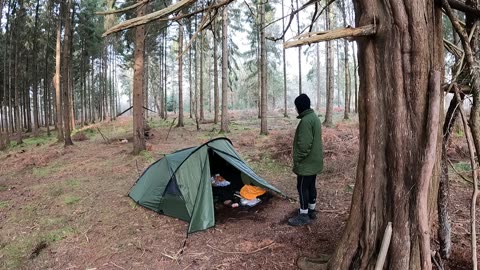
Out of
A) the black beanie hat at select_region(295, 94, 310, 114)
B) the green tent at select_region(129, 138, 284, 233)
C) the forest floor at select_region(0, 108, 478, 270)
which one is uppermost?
the black beanie hat at select_region(295, 94, 310, 114)

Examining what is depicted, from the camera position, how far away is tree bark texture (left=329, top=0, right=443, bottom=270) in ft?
8.19

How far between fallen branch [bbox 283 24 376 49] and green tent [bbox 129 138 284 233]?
11.5ft

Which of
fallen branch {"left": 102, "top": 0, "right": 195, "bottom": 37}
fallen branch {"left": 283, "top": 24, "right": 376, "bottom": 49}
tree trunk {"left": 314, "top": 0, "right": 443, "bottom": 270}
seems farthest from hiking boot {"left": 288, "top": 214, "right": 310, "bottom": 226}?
fallen branch {"left": 102, "top": 0, "right": 195, "bottom": 37}

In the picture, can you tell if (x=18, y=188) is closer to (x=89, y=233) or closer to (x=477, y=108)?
(x=89, y=233)

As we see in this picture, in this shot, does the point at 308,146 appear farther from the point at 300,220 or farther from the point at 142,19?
the point at 142,19

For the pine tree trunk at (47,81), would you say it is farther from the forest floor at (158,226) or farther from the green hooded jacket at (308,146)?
the green hooded jacket at (308,146)

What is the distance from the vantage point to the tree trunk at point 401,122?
2494mm

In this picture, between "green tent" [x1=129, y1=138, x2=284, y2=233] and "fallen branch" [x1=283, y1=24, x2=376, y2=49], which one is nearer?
"fallen branch" [x1=283, y1=24, x2=376, y2=49]

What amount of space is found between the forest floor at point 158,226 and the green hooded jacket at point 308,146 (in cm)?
87

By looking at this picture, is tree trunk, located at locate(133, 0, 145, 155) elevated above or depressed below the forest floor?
above

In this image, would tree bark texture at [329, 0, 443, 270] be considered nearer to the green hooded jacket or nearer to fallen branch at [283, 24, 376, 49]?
fallen branch at [283, 24, 376, 49]

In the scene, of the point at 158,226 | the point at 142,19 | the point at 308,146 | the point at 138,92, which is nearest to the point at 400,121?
the point at 308,146

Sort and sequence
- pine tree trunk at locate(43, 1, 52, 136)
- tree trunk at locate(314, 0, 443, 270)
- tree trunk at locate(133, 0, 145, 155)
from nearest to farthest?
1. tree trunk at locate(314, 0, 443, 270)
2. tree trunk at locate(133, 0, 145, 155)
3. pine tree trunk at locate(43, 1, 52, 136)

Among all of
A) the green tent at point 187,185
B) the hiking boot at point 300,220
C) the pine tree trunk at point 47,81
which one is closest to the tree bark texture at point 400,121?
the hiking boot at point 300,220
